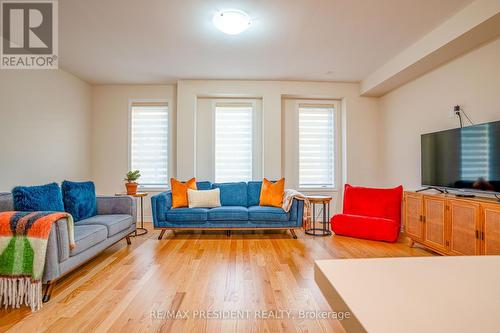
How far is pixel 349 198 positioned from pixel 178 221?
109 inches

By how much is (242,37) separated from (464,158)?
295cm

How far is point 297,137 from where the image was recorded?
5125 mm

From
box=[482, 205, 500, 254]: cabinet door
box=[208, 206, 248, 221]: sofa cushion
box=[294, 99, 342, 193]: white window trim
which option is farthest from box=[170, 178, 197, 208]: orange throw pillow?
box=[482, 205, 500, 254]: cabinet door

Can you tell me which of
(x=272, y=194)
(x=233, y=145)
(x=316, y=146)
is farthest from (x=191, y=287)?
(x=316, y=146)

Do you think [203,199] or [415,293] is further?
[203,199]

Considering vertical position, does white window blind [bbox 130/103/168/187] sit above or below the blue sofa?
above

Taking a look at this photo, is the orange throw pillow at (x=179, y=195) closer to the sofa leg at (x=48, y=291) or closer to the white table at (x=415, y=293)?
the sofa leg at (x=48, y=291)

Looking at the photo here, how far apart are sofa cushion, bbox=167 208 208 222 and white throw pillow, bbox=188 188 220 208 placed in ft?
0.58

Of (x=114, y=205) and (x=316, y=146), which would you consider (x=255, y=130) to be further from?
(x=114, y=205)

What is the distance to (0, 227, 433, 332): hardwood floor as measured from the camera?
5.83ft

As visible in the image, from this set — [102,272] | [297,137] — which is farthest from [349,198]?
[102,272]

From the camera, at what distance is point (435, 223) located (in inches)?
119

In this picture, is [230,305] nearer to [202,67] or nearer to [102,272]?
[102,272]

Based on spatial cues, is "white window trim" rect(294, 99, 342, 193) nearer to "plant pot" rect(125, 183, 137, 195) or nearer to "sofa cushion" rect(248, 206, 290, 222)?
"sofa cushion" rect(248, 206, 290, 222)
